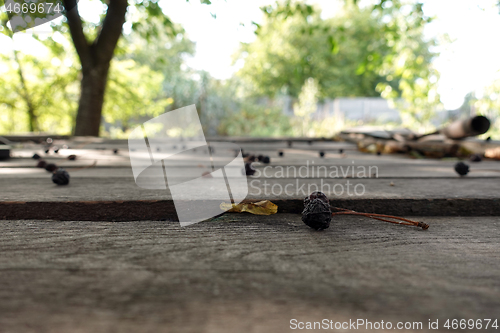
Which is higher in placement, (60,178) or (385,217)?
(60,178)

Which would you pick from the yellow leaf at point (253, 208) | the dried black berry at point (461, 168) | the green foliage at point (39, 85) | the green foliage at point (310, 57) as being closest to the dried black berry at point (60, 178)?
the yellow leaf at point (253, 208)

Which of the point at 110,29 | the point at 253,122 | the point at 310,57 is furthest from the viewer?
the point at 310,57

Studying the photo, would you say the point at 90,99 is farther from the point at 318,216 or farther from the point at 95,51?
the point at 318,216

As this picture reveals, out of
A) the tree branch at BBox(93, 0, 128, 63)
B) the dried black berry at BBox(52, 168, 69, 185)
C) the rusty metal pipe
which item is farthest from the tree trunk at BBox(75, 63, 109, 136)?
the rusty metal pipe

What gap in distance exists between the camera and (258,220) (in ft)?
2.43

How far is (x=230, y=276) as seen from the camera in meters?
0.46

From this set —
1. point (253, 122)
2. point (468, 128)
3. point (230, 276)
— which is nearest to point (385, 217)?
point (230, 276)

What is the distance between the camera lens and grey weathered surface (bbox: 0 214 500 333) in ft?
1.22

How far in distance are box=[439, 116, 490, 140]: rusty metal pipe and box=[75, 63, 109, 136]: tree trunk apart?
4.15 meters

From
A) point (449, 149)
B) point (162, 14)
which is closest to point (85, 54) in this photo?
point (162, 14)

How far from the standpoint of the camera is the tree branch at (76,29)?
399 centimetres

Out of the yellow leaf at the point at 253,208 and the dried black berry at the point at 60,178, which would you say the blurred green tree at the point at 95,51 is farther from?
the yellow leaf at the point at 253,208

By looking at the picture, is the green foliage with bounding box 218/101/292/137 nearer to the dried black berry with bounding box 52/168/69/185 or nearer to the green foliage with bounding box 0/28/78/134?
the green foliage with bounding box 0/28/78/134

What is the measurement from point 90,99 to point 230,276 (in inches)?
181
